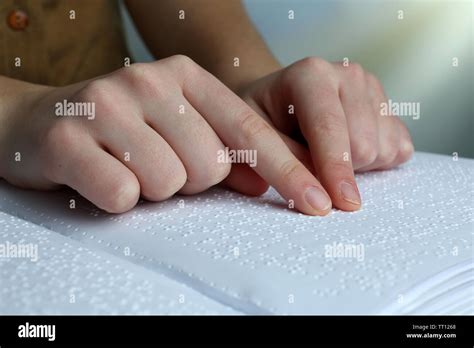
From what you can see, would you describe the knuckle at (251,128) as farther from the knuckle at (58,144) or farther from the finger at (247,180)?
the knuckle at (58,144)

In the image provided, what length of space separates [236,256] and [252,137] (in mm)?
140

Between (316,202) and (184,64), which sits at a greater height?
(184,64)

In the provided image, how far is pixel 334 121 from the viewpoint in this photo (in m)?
0.61

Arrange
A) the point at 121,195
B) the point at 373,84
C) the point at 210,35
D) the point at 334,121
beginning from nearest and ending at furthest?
the point at 121,195, the point at 334,121, the point at 373,84, the point at 210,35

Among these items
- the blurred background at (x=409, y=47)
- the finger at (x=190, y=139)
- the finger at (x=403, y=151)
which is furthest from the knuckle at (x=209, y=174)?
the blurred background at (x=409, y=47)

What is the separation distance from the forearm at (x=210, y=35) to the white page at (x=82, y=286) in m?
0.40

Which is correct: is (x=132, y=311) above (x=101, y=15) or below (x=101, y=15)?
below

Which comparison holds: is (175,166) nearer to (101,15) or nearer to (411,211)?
(411,211)

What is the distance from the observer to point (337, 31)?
4.92ft

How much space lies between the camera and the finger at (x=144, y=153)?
522 mm

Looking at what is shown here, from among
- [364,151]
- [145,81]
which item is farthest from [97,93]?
[364,151]

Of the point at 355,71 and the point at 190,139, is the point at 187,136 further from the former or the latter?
the point at 355,71
